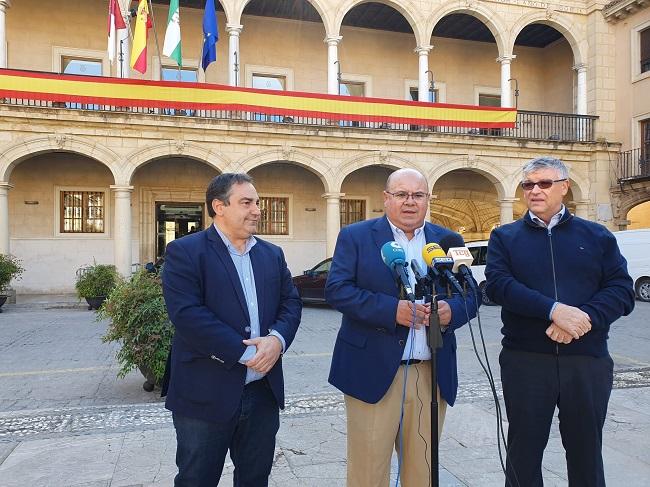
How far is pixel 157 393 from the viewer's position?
18.4 feet

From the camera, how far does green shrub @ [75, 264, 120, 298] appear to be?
13.1 m

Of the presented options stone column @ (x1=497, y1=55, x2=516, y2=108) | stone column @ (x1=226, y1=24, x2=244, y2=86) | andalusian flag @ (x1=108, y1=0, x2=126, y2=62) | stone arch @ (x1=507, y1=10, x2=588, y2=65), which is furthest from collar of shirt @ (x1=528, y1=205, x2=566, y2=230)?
stone arch @ (x1=507, y1=10, x2=588, y2=65)

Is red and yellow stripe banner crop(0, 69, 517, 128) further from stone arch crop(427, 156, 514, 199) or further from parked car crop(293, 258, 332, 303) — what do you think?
parked car crop(293, 258, 332, 303)

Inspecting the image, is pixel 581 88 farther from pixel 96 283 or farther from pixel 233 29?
pixel 96 283

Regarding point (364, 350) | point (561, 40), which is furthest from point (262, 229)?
point (364, 350)

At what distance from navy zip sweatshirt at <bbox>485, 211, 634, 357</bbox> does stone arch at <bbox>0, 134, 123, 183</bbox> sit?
14.1 m

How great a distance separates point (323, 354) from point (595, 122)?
54.2 feet

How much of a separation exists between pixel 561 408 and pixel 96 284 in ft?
41.9

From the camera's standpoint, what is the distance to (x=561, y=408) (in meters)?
2.65

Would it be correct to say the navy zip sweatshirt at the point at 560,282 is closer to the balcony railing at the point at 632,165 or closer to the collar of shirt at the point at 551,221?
the collar of shirt at the point at 551,221

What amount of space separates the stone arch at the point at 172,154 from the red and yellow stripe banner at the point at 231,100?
1.23 m

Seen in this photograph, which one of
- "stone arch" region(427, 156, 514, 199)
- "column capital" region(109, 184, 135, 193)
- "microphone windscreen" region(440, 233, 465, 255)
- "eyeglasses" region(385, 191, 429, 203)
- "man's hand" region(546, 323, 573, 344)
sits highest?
"stone arch" region(427, 156, 514, 199)

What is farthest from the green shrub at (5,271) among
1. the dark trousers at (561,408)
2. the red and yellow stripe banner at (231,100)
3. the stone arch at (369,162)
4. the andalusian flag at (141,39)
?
the dark trousers at (561,408)

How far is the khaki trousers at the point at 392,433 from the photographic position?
2543mm
